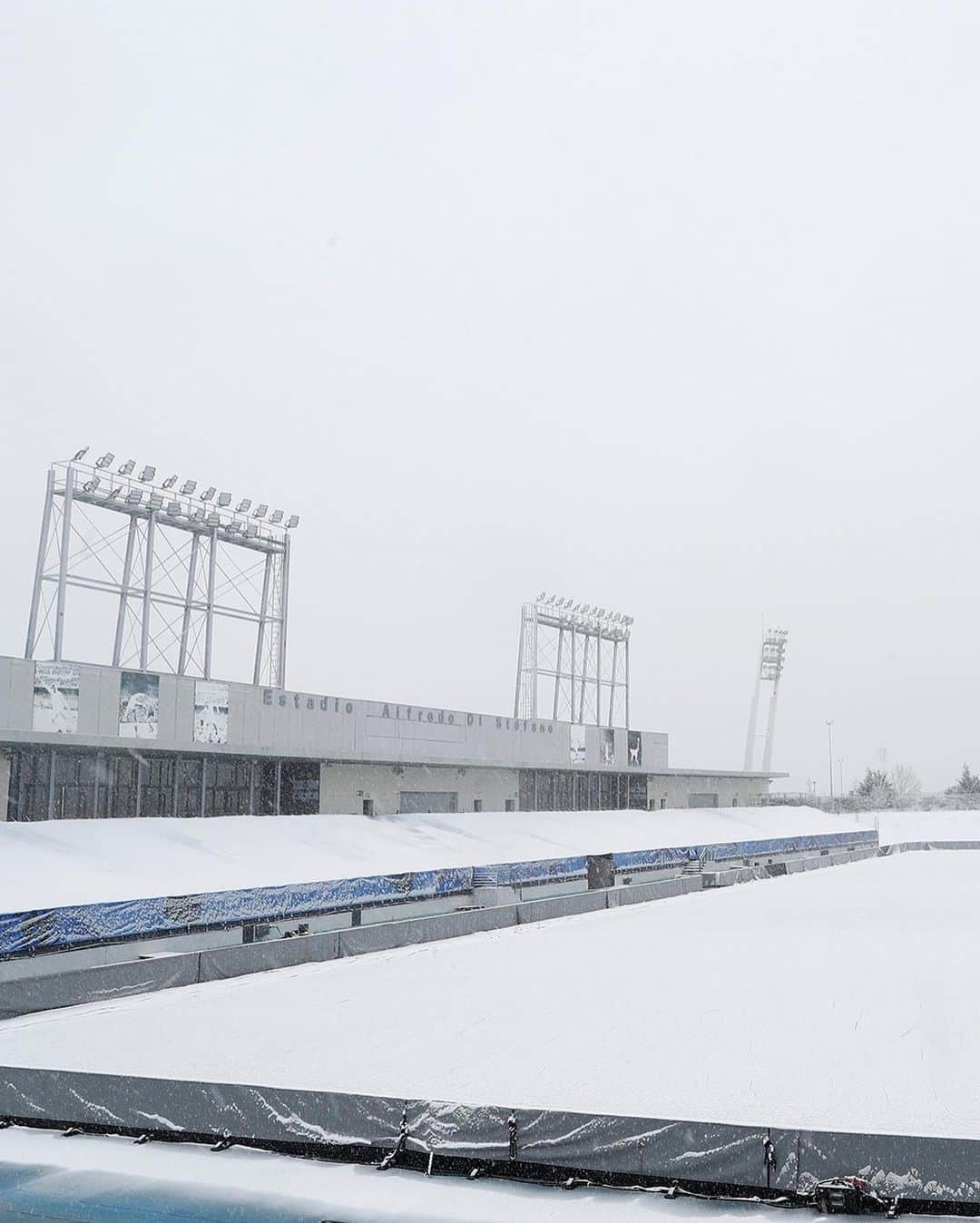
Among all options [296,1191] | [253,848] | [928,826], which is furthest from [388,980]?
[928,826]

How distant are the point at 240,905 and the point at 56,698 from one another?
1151 centimetres

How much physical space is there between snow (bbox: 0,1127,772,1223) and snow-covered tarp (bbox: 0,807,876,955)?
8.83 m

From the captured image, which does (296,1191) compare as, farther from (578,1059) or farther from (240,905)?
(240,905)

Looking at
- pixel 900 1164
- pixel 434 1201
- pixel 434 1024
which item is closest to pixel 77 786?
pixel 434 1024

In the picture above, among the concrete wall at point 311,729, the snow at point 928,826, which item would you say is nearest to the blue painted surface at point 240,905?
the concrete wall at point 311,729

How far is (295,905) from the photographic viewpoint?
2662 cm

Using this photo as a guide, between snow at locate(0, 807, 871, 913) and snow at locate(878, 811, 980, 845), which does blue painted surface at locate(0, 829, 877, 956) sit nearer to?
snow at locate(0, 807, 871, 913)

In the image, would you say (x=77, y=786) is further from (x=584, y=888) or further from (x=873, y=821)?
(x=873, y=821)

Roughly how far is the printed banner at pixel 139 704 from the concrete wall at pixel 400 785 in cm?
741

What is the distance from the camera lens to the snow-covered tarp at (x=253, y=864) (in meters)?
22.6

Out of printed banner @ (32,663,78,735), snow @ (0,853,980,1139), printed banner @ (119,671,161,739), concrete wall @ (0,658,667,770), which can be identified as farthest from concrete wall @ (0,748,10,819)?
snow @ (0,853,980,1139)

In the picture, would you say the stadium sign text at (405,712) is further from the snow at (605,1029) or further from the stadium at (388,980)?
the snow at (605,1029)

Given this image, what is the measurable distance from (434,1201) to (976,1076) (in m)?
6.52

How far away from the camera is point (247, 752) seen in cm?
3753
